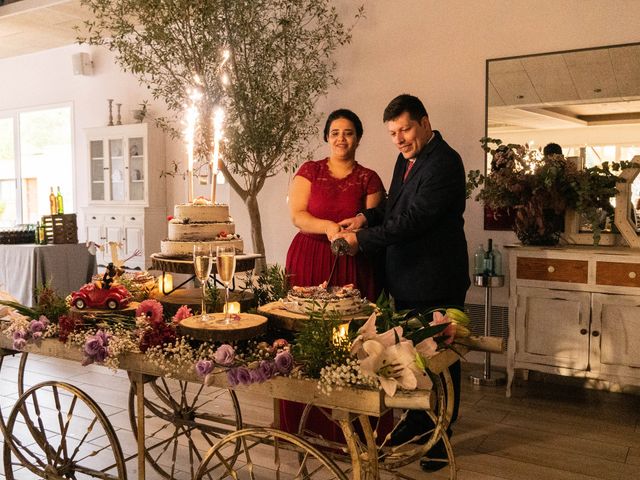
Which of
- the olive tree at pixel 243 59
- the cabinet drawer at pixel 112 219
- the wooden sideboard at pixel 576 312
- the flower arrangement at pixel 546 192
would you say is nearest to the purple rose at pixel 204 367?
the wooden sideboard at pixel 576 312

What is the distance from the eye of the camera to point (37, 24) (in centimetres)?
636

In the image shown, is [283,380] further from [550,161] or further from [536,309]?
[550,161]

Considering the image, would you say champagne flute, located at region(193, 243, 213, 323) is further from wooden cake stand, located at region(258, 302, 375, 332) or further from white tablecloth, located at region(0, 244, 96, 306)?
white tablecloth, located at region(0, 244, 96, 306)

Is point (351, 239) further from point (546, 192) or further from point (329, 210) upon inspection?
point (546, 192)

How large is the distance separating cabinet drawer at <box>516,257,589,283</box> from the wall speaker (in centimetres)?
561

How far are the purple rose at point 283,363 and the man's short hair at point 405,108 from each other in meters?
1.30

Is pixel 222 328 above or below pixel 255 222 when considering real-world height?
below

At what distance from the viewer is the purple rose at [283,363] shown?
156cm

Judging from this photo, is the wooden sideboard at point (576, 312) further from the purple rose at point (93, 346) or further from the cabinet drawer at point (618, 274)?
the purple rose at point (93, 346)

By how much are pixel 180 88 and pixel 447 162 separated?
2.67 metres

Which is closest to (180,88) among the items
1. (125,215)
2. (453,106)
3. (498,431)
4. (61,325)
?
(453,106)

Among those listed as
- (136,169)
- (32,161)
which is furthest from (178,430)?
(32,161)

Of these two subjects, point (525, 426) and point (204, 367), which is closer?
point (204, 367)

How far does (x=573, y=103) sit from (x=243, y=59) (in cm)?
233
